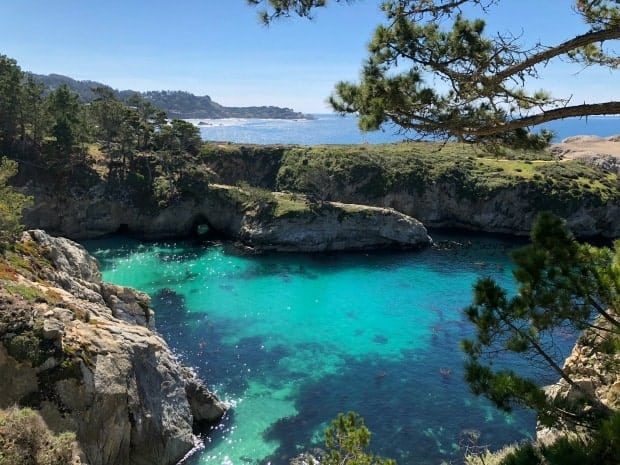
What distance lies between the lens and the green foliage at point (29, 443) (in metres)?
11.4

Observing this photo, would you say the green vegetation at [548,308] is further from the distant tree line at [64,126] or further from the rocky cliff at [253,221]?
the distant tree line at [64,126]

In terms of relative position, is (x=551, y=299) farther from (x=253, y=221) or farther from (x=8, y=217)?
(x=253, y=221)

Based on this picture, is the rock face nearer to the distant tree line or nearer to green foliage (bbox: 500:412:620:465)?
green foliage (bbox: 500:412:620:465)

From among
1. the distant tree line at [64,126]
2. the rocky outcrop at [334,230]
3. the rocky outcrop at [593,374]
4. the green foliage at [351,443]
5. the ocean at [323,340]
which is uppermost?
the distant tree line at [64,126]

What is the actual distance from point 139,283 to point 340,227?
26.8 metres

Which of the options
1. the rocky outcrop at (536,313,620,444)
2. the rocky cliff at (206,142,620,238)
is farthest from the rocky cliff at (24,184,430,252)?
the rocky outcrop at (536,313,620,444)

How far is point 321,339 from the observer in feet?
117

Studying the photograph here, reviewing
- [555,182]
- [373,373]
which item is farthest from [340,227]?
[555,182]

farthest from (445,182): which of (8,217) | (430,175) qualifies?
(8,217)

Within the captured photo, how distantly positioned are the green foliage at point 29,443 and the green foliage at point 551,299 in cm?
1099

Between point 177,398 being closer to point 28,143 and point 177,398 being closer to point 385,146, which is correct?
point 28,143

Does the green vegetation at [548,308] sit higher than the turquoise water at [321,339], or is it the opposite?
the green vegetation at [548,308]

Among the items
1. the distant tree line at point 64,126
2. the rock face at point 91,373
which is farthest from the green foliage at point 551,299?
the distant tree line at point 64,126

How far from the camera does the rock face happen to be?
15227 millimetres
